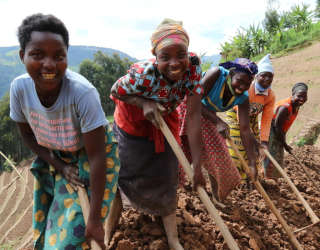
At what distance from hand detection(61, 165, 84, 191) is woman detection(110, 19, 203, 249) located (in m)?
0.52

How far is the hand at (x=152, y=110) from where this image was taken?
1588mm

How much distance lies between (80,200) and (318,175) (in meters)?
4.38

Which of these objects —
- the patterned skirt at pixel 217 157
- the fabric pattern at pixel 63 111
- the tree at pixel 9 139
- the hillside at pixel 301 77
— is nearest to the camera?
the fabric pattern at pixel 63 111

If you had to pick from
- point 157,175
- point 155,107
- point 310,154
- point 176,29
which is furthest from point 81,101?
point 310,154

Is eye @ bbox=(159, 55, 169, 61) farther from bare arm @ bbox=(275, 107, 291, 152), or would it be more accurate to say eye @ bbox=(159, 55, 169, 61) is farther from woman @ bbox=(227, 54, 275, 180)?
bare arm @ bbox=(275, 107, 291, 152)

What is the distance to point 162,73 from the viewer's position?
5.27 feet

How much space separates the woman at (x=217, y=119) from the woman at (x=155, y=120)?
25.8 inches

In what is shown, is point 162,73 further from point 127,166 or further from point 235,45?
point 235,45

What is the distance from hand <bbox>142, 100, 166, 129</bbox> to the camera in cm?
159

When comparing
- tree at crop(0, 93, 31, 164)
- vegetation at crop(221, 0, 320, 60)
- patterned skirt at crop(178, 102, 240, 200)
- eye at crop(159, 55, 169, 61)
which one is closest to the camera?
eye at crop(159, 55, 169, 61)

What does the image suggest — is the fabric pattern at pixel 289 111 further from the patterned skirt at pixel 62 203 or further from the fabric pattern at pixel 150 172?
the patterned skirt at pixel 62 203

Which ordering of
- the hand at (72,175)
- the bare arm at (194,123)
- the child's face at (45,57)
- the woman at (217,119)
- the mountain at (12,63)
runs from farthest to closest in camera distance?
the mountain at (12,63), the woman at (217,119), the bare arm at (194,123), the hand at (72,175), the child's face at (45,57)

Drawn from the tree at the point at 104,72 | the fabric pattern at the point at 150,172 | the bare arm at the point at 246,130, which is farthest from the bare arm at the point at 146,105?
the tree at the point at 104,72

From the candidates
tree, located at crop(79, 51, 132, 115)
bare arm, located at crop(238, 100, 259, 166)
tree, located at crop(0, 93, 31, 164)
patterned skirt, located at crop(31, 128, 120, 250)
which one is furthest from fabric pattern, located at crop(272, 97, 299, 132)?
tree, located at crop(79, 51, 132, 115)
